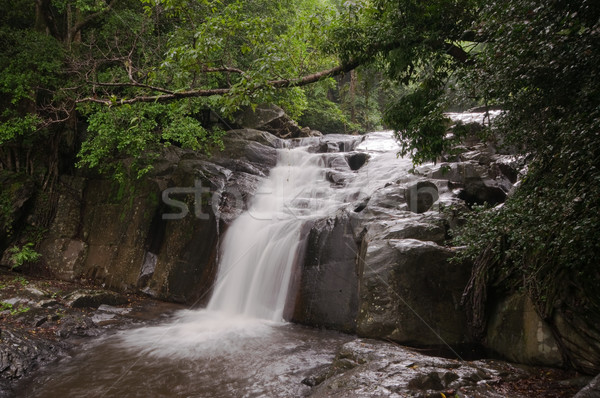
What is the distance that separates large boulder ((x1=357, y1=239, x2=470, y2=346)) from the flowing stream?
105cm

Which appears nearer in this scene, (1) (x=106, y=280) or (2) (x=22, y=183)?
(1) (x=106, y=280)

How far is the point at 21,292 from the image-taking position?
25.3 ft

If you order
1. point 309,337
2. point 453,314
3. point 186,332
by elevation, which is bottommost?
point 186,332

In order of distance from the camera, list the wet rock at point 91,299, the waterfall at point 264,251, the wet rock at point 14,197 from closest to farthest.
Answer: the wet rock at point 91,299 → the waterfall at point 264,251 → the wet rock at point 14,197

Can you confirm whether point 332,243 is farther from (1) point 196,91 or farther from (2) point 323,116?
(2) point 323,116

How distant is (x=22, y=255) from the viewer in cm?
956

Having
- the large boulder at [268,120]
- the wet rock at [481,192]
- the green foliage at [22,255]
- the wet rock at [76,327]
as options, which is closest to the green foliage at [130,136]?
the green foliage at [22,255]

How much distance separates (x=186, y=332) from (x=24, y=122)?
7045 mm

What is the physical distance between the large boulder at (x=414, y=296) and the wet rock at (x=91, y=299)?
631cm

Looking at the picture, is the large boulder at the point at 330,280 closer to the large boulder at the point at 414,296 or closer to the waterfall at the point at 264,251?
the waterfall at the point at 264,251

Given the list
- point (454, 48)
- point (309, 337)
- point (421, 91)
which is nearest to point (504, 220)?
point (421, 91)

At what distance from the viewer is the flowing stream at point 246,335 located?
4.66 metres

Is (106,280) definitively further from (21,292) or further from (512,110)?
(512,110)

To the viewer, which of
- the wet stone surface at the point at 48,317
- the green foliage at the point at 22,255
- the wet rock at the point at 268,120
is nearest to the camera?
the wet stone surface at the point at 48,317
